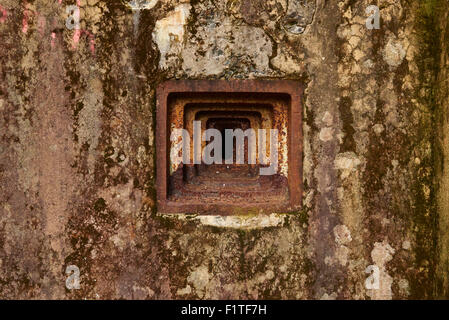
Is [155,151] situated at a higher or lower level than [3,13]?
lower

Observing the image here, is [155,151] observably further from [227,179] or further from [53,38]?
[53,38]

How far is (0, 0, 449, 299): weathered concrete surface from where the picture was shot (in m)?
1.86

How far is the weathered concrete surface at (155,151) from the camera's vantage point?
6.12ft

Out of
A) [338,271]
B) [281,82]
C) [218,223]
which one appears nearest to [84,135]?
[218,223]

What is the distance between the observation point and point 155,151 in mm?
1916

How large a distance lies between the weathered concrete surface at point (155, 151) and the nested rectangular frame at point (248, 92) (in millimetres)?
45

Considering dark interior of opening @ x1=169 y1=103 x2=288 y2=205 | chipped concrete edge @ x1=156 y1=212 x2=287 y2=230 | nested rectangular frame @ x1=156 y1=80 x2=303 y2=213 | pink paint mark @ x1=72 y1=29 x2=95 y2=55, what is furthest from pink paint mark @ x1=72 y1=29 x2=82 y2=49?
chipped concrete edge @ x1=156 y1=212 x2=287 y2=230

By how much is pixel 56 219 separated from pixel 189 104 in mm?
1048

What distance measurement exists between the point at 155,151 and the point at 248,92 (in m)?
0.64

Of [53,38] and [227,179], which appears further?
[227,179]

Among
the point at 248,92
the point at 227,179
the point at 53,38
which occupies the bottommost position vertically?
the point at 227,179

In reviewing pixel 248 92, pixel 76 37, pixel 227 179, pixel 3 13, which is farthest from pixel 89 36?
pixel 227 179

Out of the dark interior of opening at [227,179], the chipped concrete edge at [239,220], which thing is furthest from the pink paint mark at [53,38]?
the chipped concrete edge at [239,220]

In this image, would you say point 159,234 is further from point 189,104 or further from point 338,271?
point 338,271
